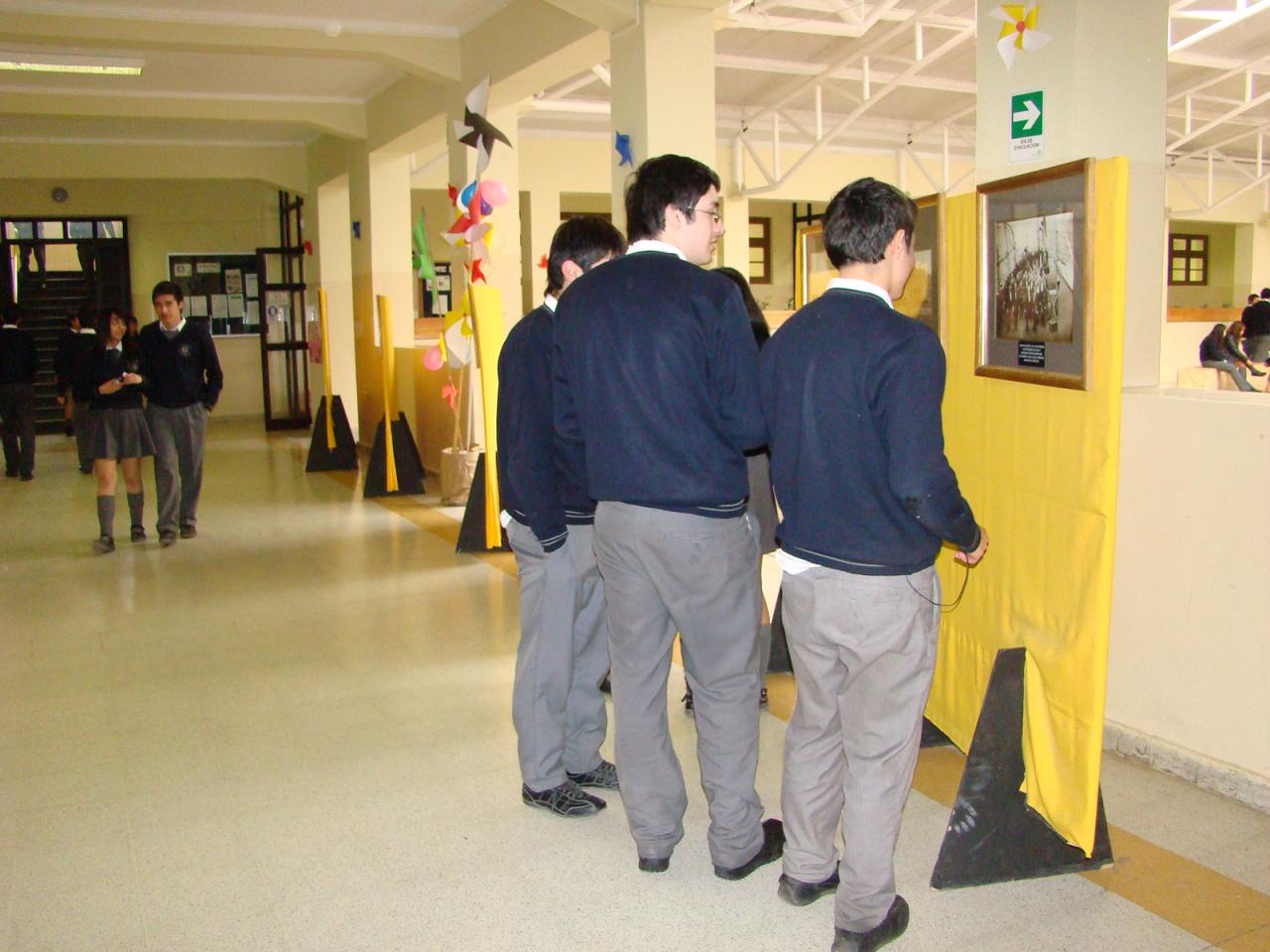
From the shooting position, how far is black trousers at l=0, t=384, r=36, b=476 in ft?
31.0

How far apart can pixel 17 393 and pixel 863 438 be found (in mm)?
9231

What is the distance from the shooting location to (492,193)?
634 cm

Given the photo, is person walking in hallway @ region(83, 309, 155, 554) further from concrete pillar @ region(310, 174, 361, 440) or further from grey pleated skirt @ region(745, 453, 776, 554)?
concrete pillar @ region(310, 174, 361, 440)

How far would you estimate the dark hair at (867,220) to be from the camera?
2.12 metres

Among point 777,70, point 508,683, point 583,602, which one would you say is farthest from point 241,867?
point 777,70

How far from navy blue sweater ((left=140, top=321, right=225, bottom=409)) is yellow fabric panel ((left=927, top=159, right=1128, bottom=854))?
4801 mm

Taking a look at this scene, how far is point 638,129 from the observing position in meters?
5.58

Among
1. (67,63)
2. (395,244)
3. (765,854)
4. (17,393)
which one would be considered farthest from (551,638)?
(395,244)

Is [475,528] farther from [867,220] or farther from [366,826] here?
[867,220]

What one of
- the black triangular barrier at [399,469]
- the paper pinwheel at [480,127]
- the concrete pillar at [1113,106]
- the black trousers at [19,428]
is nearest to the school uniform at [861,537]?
the concrete pillar at [1113,106]

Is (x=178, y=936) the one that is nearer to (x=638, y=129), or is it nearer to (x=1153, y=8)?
(x=1153, y=8)

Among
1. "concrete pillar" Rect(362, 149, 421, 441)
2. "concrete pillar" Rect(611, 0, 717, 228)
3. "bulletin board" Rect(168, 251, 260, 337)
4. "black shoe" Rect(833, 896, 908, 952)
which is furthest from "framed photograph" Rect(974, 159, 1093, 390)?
"bulletin board" Rect(168, 251, 260, 337)

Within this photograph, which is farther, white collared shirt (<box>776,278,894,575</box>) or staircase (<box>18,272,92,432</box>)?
staircase (<box>18,272,92,432</box>)

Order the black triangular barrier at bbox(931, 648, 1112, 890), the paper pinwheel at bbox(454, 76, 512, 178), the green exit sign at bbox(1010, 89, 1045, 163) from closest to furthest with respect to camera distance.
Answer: the black triangular barrier at bbox(931, 648, 1112, 890) < the green exit sign at bbox(1010, 89, 1045, 163) < the paper pinwheel at bbox(454, 76, 512, 178)
